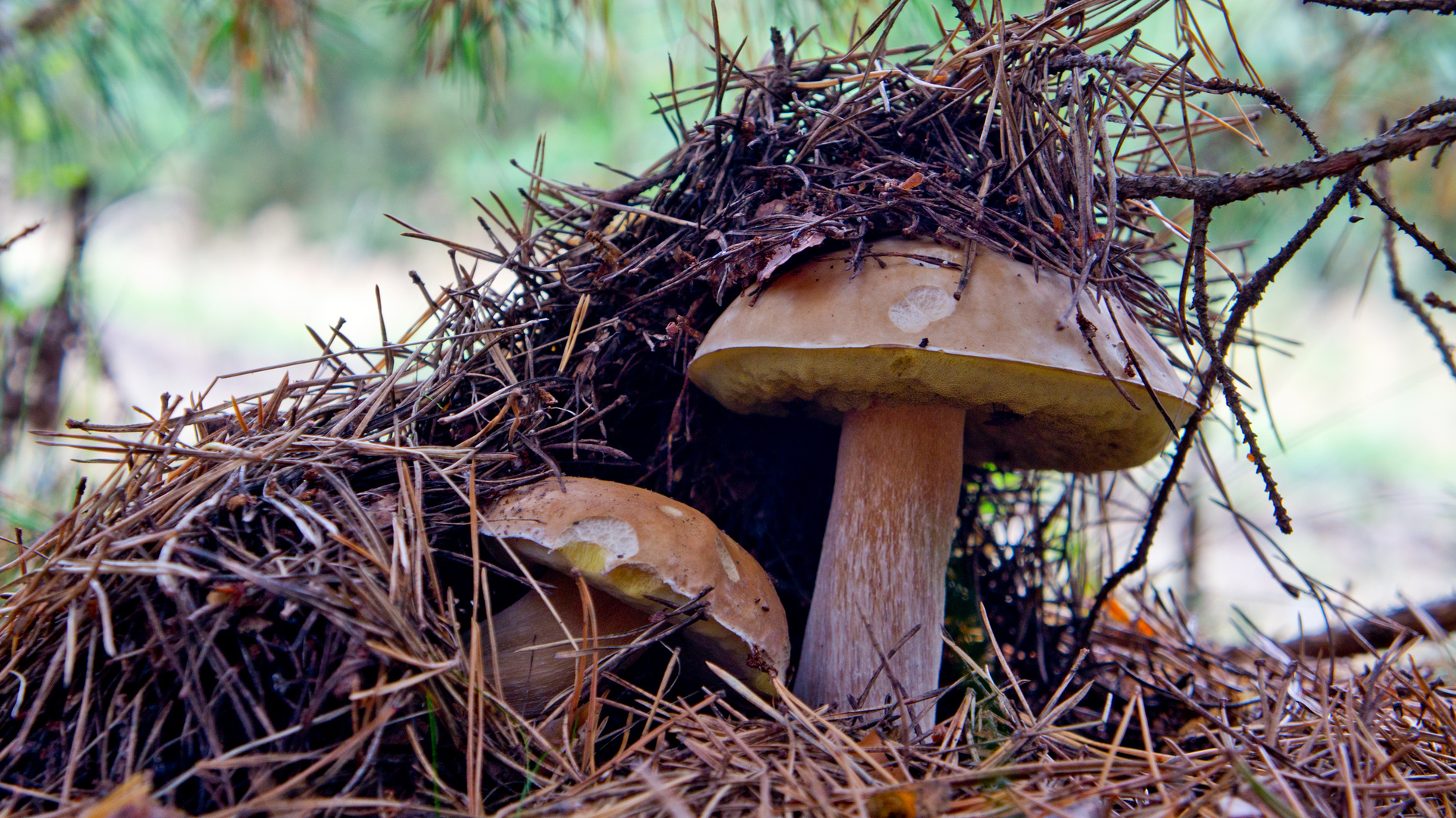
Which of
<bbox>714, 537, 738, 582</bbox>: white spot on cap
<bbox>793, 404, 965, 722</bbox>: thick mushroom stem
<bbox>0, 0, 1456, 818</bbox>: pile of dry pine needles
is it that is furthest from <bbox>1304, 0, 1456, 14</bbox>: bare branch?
<bbox>714, 537, 738, 582</bbox>: white spot on cap

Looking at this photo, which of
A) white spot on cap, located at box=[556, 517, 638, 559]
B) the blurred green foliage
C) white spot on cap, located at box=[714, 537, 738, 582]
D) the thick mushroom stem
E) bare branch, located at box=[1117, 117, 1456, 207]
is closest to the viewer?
bare branch, located at box=[1117, 117, 1456, 207]

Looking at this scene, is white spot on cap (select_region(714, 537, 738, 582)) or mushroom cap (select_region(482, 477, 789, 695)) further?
white spot on cap (select_region(714, 537, 738, 582))

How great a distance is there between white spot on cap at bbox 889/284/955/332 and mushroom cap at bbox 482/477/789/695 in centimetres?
50

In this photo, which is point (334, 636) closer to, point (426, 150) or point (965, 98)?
point (965, 98)

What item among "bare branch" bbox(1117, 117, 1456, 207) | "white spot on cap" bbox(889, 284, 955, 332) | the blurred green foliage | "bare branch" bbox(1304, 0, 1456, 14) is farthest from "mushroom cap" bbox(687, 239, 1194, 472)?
the blurred green foliage

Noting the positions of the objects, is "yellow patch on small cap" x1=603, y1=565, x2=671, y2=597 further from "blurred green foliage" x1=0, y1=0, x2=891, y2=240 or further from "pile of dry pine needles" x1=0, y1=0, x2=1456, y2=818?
"blurred green foliage" x1=0, y1=0, x2=891, y2=240

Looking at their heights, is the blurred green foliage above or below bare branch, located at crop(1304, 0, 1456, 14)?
above

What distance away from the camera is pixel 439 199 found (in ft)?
37.1

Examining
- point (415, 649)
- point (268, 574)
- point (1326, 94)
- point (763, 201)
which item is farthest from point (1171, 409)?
point (1326, 94)

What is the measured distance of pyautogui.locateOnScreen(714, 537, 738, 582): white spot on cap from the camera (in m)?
1.31

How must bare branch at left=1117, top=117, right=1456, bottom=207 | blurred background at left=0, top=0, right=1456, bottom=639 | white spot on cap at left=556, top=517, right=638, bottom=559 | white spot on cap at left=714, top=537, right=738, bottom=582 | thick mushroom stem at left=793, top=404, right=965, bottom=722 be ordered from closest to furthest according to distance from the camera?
bare branch at left=1117, top=117, right=1456, bottom=207
white spot on cap at left=556, top=517, right=638, bottom=559
white spot on cap at left=714, top=537, right=738, bottom=582
thick mushroom stem at left=793, top=404, right=965, bottom=722
blurred background at left=0, top=0, right=1456, bottom=639

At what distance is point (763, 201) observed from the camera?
150 centimetres

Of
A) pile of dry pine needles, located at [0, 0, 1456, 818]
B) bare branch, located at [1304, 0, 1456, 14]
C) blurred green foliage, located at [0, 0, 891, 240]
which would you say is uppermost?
blurred green foliage, located at [0, 0, 891, 240]

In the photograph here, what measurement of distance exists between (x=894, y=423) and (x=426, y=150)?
11.4 m
